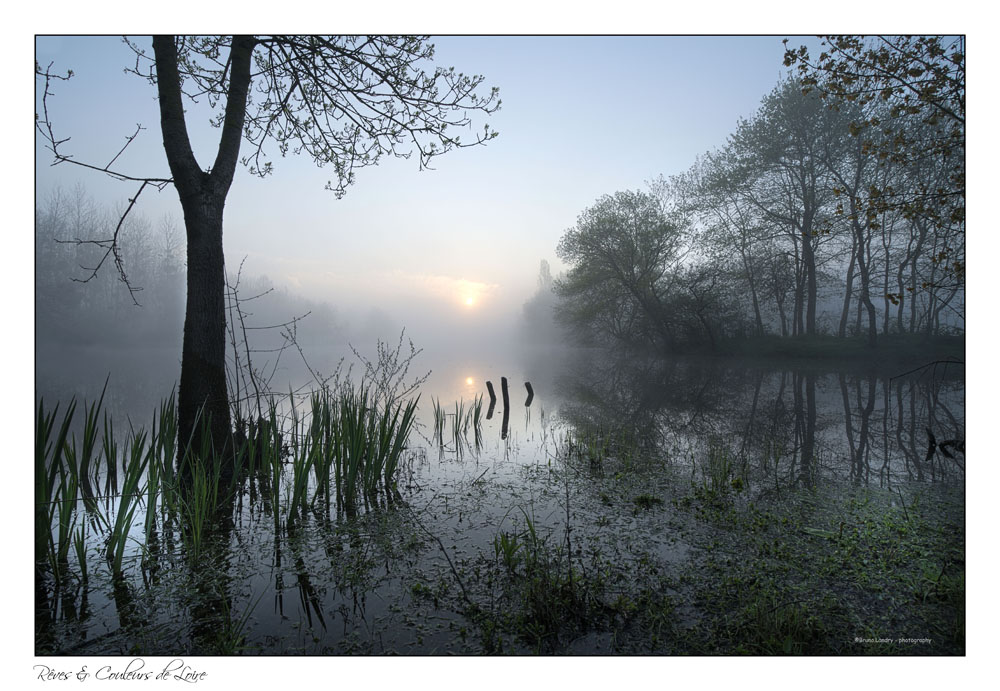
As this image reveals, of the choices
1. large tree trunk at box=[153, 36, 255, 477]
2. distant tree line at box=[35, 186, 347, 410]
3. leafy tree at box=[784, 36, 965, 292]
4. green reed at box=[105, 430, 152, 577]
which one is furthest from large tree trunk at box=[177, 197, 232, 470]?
leafy tree at box=[784, 36, 965, 292]

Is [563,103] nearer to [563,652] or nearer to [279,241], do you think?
[279,241]

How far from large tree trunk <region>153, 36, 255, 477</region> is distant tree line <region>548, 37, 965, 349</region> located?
13.2ft

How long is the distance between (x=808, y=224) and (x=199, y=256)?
11.8 metres

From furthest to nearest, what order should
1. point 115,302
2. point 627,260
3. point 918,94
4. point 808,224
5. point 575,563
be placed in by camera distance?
point 627,260, point 808,224, point 115,302, point 918,94, point 575,563

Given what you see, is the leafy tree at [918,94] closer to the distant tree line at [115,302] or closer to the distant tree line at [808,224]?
the distant tree line at [808,224]

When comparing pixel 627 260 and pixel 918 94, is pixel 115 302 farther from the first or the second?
pixel 627 260

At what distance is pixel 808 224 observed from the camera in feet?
33.7

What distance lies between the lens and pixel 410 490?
389 centimetres

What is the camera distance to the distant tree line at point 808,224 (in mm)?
2838

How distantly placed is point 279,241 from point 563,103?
2733 millimetres

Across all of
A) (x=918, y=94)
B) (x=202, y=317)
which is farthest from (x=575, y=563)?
(x=918, y=94)

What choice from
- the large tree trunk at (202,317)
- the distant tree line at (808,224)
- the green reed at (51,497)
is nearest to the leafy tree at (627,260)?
the distant tree line at (808,224)
